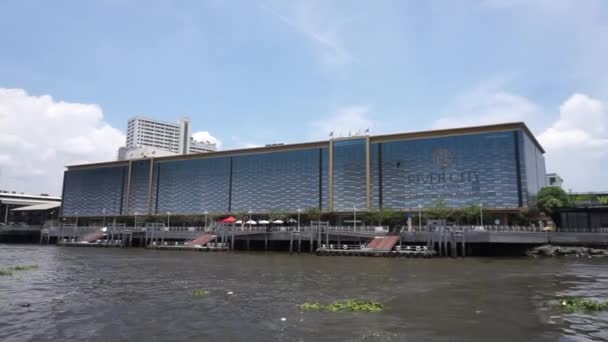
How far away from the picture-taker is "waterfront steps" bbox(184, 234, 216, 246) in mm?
93169

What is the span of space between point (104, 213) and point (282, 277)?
452ft

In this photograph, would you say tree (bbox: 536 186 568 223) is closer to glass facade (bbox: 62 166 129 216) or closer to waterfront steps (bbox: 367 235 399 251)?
waterfront steps (bbox: 367 235 399 251)

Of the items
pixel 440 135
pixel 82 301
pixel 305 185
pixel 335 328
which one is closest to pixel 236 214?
pixel 305 185

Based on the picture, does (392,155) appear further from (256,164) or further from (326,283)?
(326,283)

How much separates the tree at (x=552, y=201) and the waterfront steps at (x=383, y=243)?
45549 millimetres

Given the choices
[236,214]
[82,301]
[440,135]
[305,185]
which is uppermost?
[440,135]

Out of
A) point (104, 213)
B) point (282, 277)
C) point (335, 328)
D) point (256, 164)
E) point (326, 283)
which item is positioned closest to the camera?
point (335, 328)

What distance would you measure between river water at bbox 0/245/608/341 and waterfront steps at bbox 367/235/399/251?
33055mm

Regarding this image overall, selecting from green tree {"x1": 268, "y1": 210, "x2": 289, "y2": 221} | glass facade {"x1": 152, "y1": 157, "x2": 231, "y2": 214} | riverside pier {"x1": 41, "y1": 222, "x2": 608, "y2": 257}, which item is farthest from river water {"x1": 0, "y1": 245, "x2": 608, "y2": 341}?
glass facade {"x1": 152, "y1": 157, "x2": 231, "y2": 214}

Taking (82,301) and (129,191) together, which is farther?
(129,191)

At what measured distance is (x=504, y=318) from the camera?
837 inches

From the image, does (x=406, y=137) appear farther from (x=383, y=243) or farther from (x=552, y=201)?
(x=383, y=243)

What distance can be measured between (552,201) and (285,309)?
315ft

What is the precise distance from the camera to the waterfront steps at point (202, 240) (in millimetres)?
93169
